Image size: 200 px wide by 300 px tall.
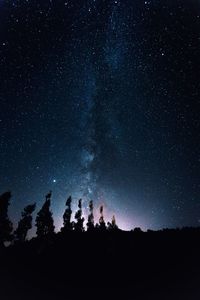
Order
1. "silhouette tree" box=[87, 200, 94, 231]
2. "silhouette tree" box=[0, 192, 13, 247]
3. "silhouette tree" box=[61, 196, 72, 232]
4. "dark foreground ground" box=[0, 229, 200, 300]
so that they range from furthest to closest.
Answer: "silhouette tree" box=[87, 200, 94, 231] < "silhouette tree" box=[61, 196, 72, 232] < "silhouette tree" box=[0, 192, 13, 247] < "dark foreground ground" box=[0, 229, 200, 300]

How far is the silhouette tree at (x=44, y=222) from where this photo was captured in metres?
75.2

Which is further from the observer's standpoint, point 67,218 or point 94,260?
point 67,218

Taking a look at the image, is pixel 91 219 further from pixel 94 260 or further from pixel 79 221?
pixel 94 260

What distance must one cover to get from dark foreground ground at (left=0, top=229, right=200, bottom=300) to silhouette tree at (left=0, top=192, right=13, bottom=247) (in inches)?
104

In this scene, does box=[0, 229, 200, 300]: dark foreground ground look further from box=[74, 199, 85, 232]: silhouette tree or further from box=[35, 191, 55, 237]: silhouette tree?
box=[74, 199, 85, 232]: silhouette tree

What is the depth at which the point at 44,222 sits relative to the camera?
7688cm

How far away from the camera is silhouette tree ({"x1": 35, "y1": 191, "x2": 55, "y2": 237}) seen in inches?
2963

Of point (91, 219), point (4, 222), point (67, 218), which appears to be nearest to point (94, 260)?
point (4, 222)

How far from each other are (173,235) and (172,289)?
2261 centimetres

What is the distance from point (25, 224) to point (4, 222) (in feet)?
34.4

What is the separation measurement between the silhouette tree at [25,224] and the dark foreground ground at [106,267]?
6.07m

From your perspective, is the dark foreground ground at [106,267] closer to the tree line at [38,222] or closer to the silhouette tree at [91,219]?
the tree line at [38,222]

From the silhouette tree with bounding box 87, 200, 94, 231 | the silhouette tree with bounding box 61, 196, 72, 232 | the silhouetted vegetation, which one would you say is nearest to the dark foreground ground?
the silhouetted vegetation

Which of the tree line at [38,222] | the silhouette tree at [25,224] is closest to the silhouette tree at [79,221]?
the tree line at [38,222]
